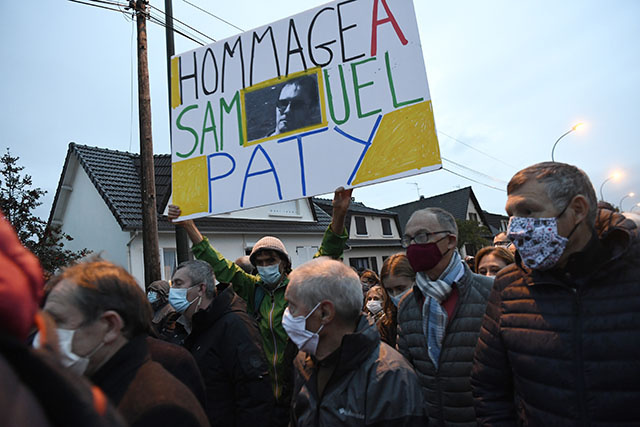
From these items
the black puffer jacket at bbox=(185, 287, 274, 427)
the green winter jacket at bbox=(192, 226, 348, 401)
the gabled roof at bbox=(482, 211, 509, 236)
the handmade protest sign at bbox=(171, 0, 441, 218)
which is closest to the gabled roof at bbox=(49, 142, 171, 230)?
the green winter jacket at bbox=(192, 226, 348, 401)

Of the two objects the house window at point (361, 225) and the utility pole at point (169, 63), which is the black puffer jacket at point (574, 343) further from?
the house window at point (361, 225)

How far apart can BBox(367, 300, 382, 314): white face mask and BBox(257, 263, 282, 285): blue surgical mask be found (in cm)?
151

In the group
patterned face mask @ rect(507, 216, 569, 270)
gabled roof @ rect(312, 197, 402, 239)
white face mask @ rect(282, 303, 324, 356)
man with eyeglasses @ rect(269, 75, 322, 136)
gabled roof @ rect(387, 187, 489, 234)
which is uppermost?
gabled roof @ rect(387, 187, 489, 234)

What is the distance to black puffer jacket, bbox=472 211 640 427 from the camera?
4.99ft

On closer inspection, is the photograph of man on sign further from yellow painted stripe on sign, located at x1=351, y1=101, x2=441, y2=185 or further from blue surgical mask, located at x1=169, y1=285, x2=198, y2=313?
blue surgical mask, located at x1=169, y1=285, x2=198, y2=313

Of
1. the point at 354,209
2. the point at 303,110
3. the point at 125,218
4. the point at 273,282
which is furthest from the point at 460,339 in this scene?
the point at 354,209

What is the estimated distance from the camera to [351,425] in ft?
5.80

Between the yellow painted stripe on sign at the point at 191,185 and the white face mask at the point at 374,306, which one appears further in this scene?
the white face mask at the point at 374,306

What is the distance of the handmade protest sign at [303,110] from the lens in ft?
9.05

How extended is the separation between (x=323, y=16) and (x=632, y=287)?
8.44ft

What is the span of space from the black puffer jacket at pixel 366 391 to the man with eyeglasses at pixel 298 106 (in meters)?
1.62

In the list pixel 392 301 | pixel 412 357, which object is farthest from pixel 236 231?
pixel 412 357

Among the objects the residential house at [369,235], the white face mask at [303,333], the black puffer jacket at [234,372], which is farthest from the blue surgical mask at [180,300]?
the residential house at [369,235]

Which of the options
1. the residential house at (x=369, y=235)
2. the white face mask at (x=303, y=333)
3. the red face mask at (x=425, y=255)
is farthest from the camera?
the residential house at (x=369, y=235)
